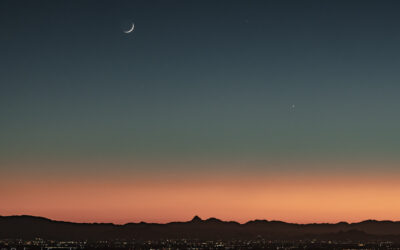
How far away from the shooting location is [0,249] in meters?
163

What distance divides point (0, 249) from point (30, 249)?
10.9 meters

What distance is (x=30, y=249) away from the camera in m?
171
